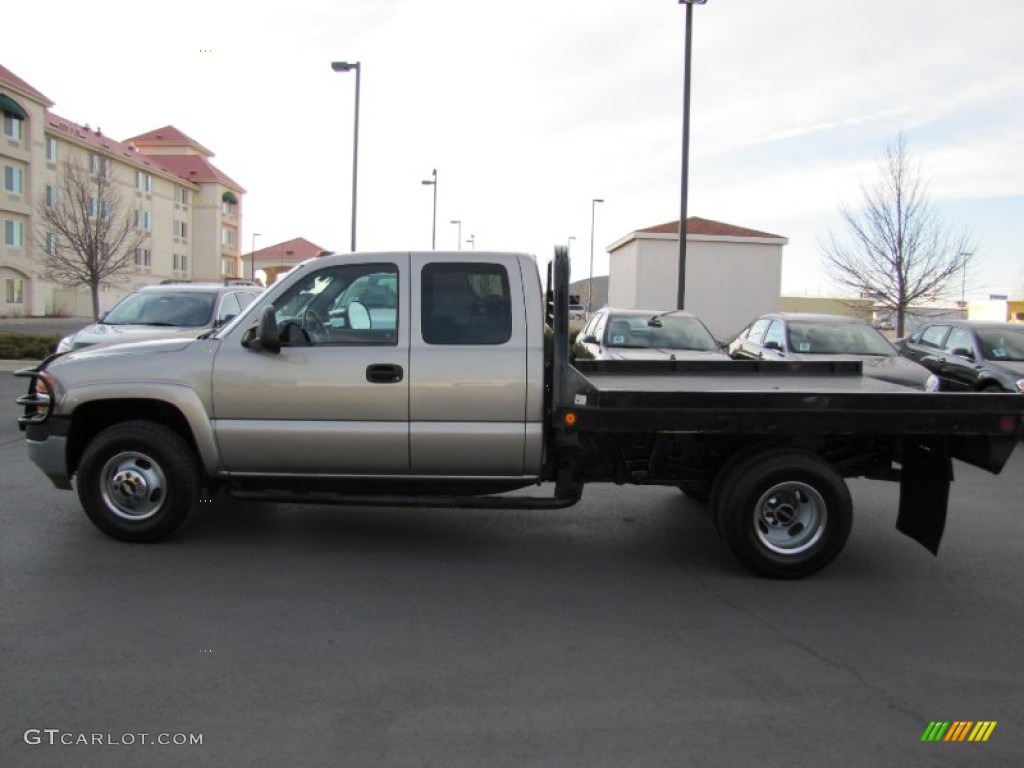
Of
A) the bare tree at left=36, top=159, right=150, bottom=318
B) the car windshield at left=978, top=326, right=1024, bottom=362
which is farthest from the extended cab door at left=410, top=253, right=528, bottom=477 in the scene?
the bare tree at left=36, top=159, right=150, bottom=318

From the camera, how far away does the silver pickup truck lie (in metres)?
5.50

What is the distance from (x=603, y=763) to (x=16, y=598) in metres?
3.53

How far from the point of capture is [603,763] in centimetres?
334

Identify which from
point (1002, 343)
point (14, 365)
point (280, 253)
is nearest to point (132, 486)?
point (1002, 343)

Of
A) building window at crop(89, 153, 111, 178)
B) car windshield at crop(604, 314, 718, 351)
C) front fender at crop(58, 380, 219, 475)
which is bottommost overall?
front fender at crop(58, 380, 219, 475)

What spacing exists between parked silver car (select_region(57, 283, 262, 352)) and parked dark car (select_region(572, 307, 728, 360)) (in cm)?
512

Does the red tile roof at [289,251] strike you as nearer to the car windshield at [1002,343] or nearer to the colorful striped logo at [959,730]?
the car windshield at [1002,343]

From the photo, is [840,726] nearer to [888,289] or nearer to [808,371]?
[808,371]

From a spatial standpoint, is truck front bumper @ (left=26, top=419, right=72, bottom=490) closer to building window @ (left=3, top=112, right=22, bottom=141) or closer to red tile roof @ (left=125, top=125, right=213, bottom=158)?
building window @ (left=3, top=112, right=22, bottom=141)

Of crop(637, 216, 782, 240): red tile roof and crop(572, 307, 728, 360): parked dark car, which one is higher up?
crop(637, 216, 782, 240): red tile roof

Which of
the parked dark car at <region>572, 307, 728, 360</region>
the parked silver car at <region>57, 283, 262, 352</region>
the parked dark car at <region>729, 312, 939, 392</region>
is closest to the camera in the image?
the parked dark car at <region>572, 307, 728, 360</region>

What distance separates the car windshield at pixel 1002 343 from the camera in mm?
11805

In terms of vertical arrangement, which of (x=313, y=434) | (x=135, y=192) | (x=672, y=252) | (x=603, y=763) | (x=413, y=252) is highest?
(x=135, y=192)

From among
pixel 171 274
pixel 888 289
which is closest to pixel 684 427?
pixel 888 289
